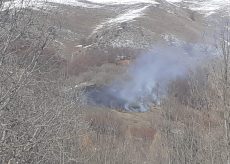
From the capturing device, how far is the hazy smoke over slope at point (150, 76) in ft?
198

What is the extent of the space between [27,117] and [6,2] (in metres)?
2.04

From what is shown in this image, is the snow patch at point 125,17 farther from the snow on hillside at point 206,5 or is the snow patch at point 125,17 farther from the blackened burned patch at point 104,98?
the blackened burned patch at point 104,98

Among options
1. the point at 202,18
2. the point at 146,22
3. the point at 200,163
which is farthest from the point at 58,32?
the point at 202,18

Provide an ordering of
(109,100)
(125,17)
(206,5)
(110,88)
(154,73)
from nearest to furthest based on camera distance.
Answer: (109,100)
(110,88)
(154,73)
(125,17)
(206,5)

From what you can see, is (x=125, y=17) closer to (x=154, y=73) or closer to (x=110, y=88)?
(x=154, y=73)

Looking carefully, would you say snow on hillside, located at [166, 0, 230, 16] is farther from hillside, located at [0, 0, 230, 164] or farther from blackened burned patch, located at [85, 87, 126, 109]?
blackened burned patch, located at [85, 87, 126, 109]

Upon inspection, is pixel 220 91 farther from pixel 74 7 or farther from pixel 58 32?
pixel 74 7

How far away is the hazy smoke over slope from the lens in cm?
6029

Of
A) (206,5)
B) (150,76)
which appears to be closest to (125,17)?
(150,76)

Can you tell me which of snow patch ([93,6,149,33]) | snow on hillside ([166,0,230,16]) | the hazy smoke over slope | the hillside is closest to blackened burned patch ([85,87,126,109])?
the hazy smoke over slope

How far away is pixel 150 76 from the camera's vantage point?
70688mm

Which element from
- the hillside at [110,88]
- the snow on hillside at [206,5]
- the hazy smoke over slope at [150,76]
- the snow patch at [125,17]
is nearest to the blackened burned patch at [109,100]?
the hazy smoke over slope at [150,76]

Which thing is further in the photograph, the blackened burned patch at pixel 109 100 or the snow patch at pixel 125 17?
the snow patch at pixel 125 17

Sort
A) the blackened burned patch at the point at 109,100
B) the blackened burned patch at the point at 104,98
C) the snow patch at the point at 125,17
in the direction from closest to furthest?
the blackened burned patch at the point at 109,100, the blackened burned patch at the point at 104,98, the snow patch at the point at 125,17
